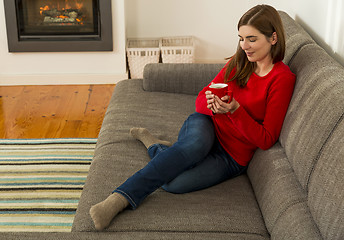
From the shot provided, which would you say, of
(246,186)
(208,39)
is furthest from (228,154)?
(208,39)

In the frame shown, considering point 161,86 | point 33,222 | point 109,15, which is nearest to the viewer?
point 33,222

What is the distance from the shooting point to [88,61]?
4074 mm

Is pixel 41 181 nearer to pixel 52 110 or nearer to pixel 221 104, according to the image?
pixel 52 110

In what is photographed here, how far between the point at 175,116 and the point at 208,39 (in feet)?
6.85

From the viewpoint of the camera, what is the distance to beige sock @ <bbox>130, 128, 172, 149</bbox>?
83.2 inches

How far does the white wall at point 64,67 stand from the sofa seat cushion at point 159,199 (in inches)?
67.4

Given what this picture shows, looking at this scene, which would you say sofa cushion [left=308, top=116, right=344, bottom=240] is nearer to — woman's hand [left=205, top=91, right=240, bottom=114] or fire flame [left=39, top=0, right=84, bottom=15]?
woman's hand [left=205, top=91, right=240, bottom=114]

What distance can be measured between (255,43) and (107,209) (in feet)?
2.94

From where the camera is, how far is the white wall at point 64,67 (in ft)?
13.2

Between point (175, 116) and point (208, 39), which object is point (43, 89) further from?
point (175, 116)

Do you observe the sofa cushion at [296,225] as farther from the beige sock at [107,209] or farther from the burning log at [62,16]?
the burning log at [62,16]

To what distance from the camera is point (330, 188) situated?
1376mm

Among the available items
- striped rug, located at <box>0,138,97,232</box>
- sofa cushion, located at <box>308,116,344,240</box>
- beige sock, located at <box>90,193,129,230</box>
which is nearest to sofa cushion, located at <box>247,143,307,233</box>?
sofa cushion, located at <box>308,116,344,240</box>

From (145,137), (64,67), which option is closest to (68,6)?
(64,67)
